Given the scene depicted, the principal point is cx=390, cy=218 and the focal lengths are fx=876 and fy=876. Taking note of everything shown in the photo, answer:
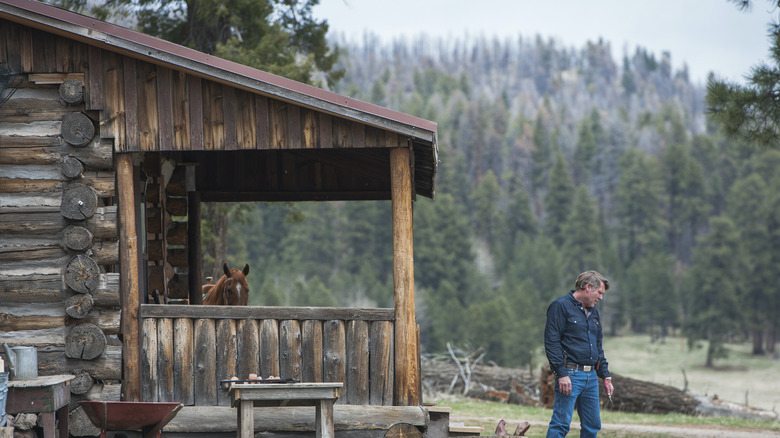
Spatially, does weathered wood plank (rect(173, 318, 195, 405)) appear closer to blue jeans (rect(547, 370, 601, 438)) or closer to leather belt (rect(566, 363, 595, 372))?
blue jeans (rect(547, 370, 601, 438))

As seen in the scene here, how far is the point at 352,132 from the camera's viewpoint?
8.38m

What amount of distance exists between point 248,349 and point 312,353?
614 mm

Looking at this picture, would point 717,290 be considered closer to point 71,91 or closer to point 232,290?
point 232,290

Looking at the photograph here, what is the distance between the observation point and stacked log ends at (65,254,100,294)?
828cm

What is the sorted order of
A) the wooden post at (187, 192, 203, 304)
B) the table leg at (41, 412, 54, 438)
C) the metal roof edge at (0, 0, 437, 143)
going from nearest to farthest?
1. the table leg at (41, 412, 54, 438)
2. the metal roof edge at (0, 0, 437, 143)
3. the wooden post at (187, 192, 203, 304)

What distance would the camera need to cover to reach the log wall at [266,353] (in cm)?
838

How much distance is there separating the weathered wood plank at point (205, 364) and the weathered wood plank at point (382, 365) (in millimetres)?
A: 1505

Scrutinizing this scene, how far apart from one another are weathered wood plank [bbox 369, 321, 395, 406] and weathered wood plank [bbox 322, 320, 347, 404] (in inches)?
10.8

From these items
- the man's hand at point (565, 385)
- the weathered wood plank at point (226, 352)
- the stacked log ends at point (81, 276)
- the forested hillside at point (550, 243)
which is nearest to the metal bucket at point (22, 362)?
the stacked log ends at point (81, 276)

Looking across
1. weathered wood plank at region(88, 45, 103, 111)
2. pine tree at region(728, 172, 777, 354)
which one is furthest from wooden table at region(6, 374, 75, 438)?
pine tree at region(728, 172, 777, 354)

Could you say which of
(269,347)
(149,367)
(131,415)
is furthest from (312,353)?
(131,415)

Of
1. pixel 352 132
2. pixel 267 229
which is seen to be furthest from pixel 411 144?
pixel 267 229

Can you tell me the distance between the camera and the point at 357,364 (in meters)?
8.38

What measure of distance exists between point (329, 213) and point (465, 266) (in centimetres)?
1526
